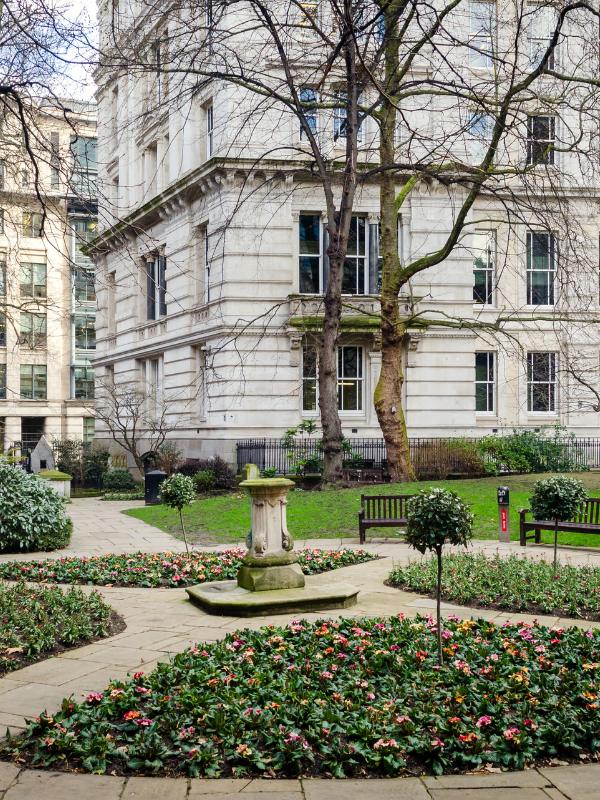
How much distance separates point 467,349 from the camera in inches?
1230

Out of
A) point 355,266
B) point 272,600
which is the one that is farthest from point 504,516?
point 355,266

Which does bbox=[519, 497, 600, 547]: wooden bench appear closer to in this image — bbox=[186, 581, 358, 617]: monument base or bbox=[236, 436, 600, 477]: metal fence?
bbox=[186, 581, 358, 617]: monument base

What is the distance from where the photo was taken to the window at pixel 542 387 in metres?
32.5

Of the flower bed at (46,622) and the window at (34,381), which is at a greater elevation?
the window at (34,381)

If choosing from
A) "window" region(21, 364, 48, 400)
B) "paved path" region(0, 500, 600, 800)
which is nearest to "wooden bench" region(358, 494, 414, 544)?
"paved path" region(0, 500, 600, 800)

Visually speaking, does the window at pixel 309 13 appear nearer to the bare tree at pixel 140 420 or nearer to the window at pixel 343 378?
the window at pixel 343 378

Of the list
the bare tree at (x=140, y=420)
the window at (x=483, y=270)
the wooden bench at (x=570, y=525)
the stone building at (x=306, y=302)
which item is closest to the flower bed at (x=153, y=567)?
the wooden bench at (x=570, y=525)

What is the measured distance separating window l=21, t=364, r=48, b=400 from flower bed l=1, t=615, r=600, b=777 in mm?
55923

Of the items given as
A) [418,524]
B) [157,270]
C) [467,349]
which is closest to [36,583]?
[418,524]

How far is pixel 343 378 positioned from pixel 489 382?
5829 mm

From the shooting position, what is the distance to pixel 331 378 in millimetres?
23719

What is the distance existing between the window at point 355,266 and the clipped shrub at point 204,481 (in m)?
8.36

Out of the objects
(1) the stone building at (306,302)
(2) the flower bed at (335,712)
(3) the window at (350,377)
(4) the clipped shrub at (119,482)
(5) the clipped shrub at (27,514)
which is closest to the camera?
(2) the flower bed at (335,712)

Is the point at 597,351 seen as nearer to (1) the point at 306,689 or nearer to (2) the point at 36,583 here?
(2) the point at 36,583
